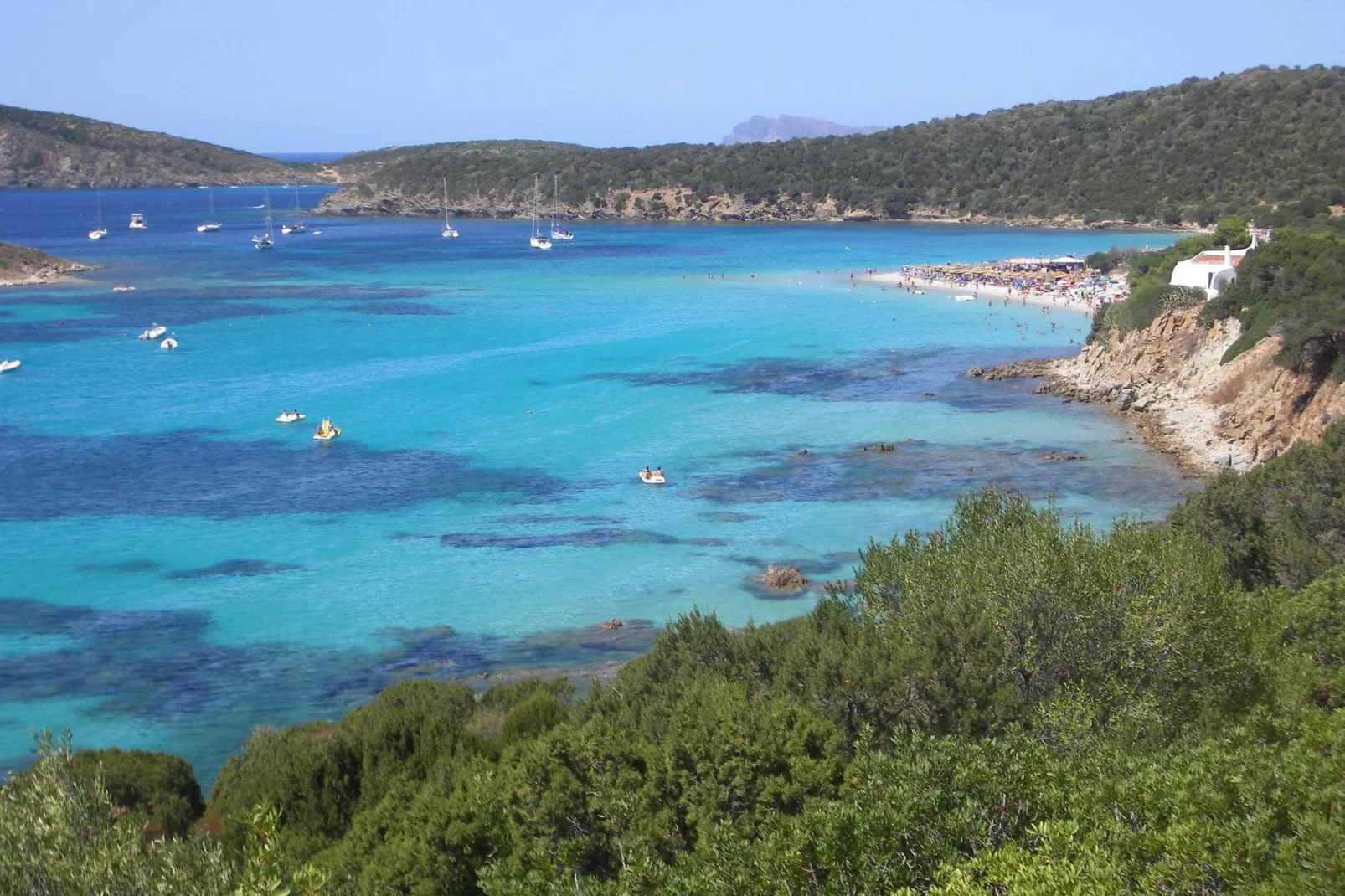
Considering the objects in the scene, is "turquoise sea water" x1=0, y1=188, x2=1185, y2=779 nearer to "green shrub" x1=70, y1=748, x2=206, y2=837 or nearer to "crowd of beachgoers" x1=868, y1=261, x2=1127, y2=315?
"crowd of beachgoers" x1=868, y1=261, x2=1127, y2=315

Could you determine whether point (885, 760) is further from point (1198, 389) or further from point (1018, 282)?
point (1018, 282)

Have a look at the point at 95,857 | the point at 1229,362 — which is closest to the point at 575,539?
the point at 1229,362

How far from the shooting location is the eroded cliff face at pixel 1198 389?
3109cm

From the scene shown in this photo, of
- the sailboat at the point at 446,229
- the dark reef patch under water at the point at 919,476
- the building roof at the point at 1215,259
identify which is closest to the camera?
the dark reef patch under water at the point at 919,476

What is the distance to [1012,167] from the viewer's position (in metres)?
123

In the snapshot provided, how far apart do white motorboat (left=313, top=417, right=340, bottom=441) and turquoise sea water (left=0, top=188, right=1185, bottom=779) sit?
0.59m

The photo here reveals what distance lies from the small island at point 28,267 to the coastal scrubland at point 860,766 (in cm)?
7193

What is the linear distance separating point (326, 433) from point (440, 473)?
609 cm

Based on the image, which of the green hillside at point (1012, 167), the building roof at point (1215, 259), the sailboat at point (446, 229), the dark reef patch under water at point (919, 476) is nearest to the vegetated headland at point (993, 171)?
the green hillside at point (1012, 167)

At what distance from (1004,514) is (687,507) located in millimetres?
13313

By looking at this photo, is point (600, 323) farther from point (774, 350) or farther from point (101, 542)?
point (101, 542)

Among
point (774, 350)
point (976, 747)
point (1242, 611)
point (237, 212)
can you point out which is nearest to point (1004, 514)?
point (1242, 611)

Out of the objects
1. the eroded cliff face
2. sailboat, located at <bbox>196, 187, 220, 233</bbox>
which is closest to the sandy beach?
the eroded cliff face

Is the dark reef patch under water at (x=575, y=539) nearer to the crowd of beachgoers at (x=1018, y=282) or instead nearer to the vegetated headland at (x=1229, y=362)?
the vegetated headland at (x=1229, y=362)
